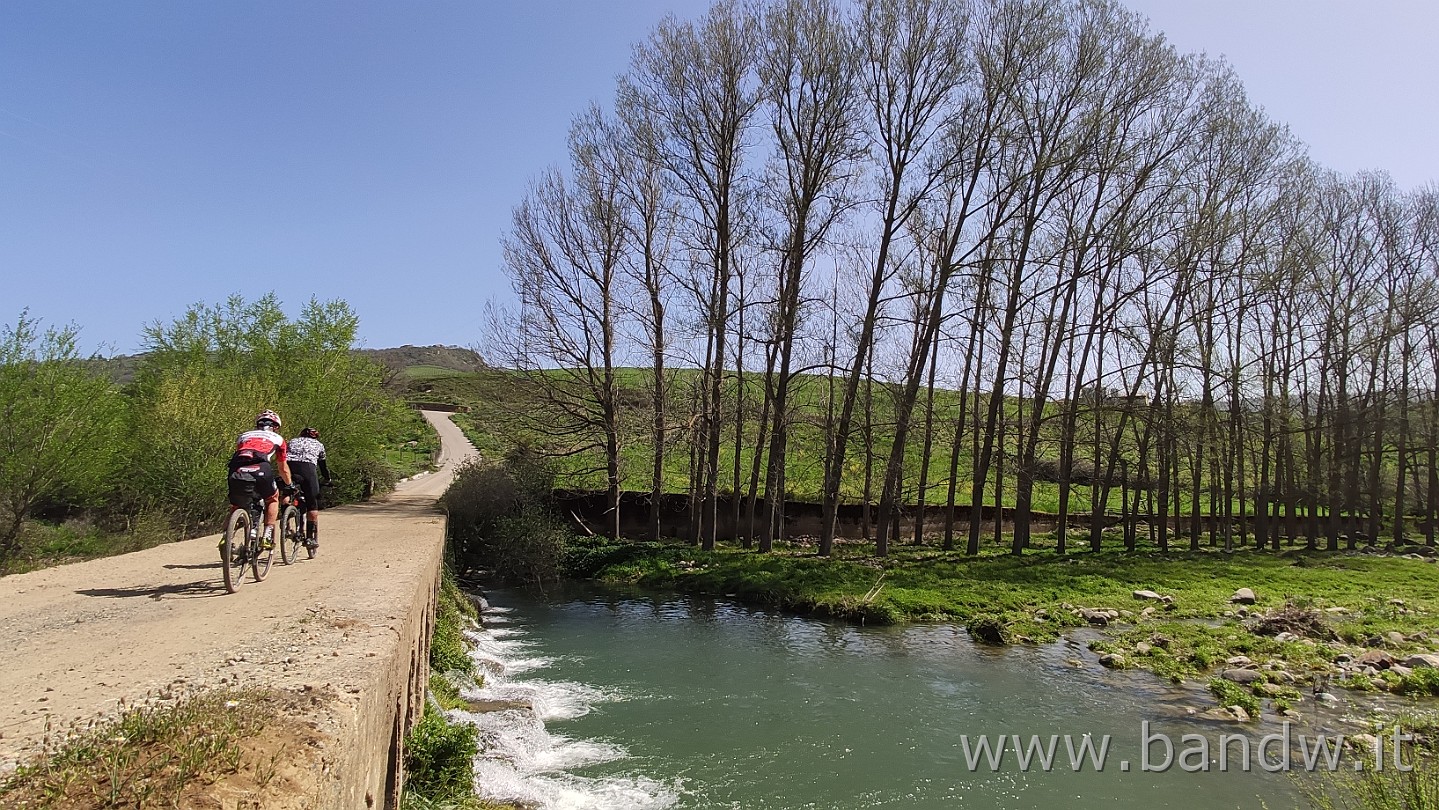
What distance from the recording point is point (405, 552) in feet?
43.6

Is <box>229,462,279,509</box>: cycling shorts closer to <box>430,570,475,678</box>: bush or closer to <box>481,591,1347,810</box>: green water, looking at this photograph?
<box>430,570,475,678</box>: bush

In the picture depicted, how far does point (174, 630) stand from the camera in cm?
664

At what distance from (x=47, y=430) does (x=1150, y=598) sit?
25585mm

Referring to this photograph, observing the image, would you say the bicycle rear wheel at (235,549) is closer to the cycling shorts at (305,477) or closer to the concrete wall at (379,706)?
the concrete wall at (379,706)

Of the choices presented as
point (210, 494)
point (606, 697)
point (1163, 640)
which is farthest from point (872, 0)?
point (210, 494)

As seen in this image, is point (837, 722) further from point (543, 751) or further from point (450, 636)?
point (450, 636)

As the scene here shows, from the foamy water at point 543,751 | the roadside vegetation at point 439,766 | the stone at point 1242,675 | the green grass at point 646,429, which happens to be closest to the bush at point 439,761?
the roadside vegetation at point 439,766

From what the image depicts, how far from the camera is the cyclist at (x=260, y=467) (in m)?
8.68

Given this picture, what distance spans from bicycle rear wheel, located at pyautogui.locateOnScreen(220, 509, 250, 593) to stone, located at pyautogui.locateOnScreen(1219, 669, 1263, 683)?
13897 millimetres

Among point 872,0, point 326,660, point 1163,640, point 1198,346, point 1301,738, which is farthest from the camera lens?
point 1198,346

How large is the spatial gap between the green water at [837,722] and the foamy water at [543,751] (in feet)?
0.11

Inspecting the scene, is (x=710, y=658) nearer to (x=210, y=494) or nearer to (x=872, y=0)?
(x=210, y=494)

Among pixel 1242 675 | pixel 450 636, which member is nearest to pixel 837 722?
pixel 450 636

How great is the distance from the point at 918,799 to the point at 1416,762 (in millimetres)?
4104
